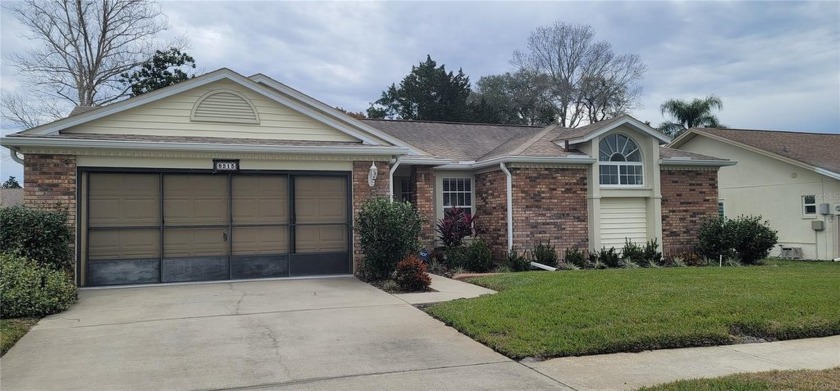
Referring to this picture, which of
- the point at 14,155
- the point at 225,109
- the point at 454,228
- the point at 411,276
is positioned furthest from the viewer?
the point at 454,228

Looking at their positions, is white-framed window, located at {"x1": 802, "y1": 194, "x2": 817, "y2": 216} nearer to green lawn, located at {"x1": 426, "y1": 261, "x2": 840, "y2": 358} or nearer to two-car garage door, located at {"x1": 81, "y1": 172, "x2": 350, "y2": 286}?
green lawn, located at {"x1": 426, "y1": 261, "x2": 840, "y2": 358}

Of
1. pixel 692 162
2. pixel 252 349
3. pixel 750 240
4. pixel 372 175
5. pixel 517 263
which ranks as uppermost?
pixel 692 162

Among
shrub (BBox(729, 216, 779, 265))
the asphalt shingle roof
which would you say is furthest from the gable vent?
the asphalt shingle roof

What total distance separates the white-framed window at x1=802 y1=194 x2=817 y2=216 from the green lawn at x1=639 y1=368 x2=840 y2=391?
16.8 metres

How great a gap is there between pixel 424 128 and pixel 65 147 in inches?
423

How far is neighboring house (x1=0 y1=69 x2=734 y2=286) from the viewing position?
1116 cm

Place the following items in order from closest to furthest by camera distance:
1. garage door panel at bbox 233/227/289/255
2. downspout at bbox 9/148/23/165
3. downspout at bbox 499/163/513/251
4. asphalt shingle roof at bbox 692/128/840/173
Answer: downspout at bbox 9/148/23/165
garage door panel at bbox 233/227/289/255
downspout at bbox 499/163/513/251
asphalt shingle roof at bbox 692/128/840/173

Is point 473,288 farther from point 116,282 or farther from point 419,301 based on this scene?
point 116,282

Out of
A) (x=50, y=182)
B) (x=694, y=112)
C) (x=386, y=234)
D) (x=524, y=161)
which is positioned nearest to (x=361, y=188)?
(x=386, y=234)

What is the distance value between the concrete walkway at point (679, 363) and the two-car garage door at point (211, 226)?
7562 mm

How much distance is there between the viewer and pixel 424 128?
1906 cm

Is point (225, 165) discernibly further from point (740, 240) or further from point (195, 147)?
point (740, 240)

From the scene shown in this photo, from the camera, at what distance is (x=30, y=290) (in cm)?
853

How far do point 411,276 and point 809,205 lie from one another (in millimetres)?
16351
